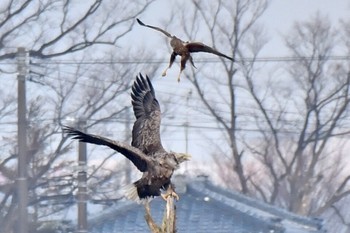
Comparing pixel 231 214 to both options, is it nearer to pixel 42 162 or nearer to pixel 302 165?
pixel 42 162

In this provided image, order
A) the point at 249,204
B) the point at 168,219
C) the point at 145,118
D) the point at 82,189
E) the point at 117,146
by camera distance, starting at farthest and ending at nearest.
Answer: the point at 249,204 → the point at 82,189 → the point at 145,118 → the point at 117,146 → the point at 168,219

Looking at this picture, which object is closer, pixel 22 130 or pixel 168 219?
pixel 168 219

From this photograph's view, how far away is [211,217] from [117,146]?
59.7 ft

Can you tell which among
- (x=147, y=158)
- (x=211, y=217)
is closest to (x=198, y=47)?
(x=147, y=158)

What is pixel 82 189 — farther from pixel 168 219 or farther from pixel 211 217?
pixel 168 219

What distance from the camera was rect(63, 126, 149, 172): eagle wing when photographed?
704 cm

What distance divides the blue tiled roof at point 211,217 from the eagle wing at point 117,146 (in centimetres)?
1686

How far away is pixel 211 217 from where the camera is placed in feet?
82.5

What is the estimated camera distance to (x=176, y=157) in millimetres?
7000

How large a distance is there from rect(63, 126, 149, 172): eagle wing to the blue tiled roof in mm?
16861

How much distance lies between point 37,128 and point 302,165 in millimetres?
7583

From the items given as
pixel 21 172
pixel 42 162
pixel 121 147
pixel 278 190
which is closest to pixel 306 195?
pixel 278 190

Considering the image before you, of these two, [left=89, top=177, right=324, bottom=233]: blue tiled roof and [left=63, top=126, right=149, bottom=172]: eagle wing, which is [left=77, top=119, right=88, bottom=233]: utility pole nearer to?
[left=89, top=177, right=324, bottom=233]: blue tiled roof

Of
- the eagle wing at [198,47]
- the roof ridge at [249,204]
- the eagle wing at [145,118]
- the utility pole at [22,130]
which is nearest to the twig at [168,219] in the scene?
the eagle wing at [145,118]
